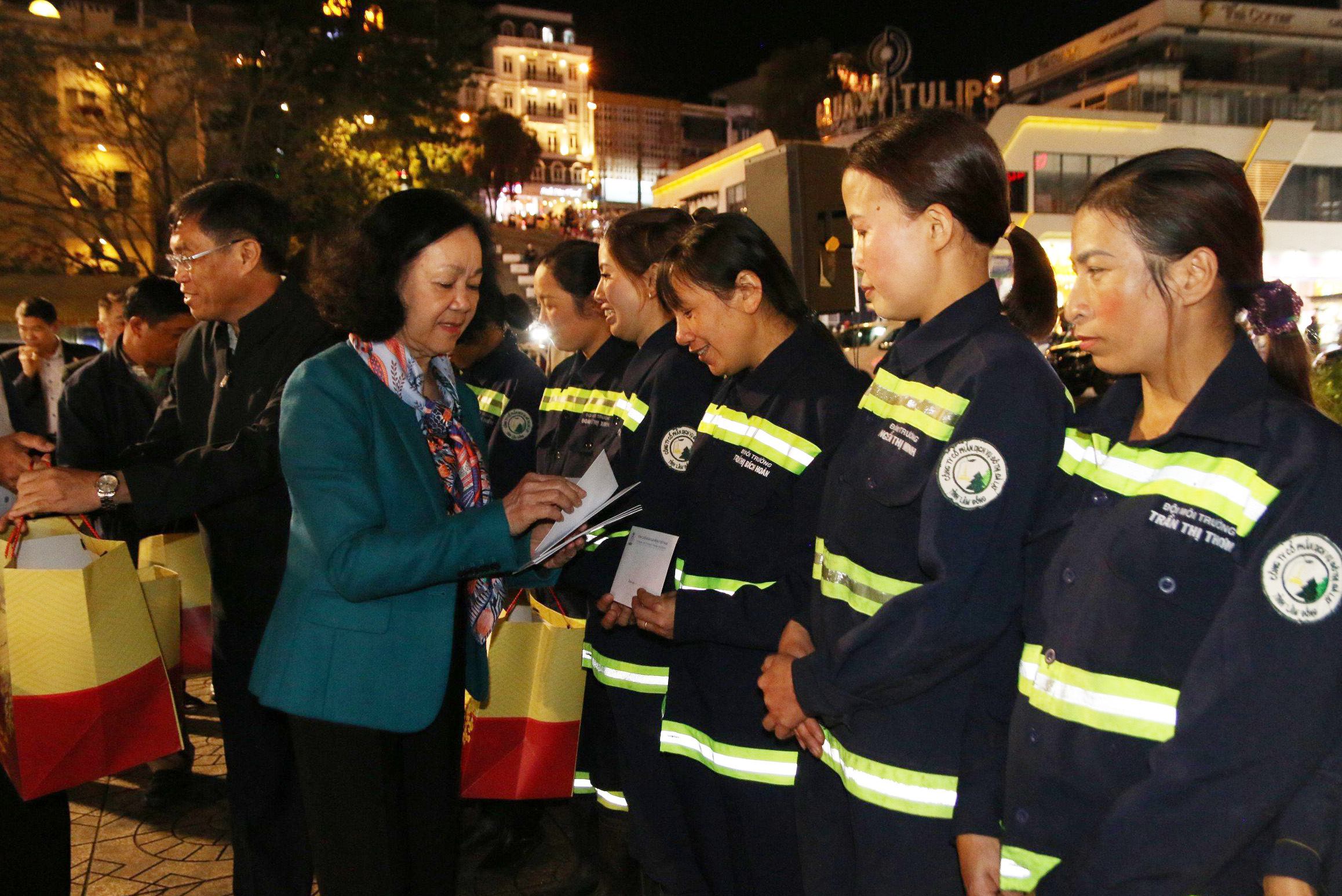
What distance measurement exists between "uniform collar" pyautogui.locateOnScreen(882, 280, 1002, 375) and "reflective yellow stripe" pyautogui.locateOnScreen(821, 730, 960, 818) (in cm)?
82

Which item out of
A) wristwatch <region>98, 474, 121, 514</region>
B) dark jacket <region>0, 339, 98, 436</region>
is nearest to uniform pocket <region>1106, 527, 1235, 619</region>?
wristwatch <region>98, 474, 121, 514</region>

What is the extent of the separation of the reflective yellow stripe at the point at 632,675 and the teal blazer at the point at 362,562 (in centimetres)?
85

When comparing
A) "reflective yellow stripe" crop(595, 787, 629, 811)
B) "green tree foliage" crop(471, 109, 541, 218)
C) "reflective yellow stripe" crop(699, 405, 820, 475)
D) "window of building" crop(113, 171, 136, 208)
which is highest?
"green tree foliage" crop(471, 109, 541, 218)

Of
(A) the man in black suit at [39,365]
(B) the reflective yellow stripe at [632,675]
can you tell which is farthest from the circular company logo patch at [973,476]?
(A) the man in black suit at [39,365]

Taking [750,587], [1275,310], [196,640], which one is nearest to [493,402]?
[196,640]

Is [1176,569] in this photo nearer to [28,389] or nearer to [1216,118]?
[28,389]

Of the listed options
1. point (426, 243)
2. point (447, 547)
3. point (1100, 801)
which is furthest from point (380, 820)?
point (1100, 801)

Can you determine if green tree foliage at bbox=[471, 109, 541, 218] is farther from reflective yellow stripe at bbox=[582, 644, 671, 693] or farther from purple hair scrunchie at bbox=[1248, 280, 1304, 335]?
purple hair scrunchie at bbox=[1248, 280, 1304, 335]

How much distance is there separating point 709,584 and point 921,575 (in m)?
0.89

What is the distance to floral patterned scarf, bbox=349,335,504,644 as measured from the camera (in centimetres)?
243

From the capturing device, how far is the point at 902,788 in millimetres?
1872

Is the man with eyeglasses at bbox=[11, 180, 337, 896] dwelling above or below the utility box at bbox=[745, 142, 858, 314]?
below

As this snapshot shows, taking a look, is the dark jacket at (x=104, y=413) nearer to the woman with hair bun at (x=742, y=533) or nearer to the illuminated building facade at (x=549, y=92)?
the woman with hair bun at (x=742, y=533)

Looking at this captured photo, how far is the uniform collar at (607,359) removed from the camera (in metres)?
3.83
